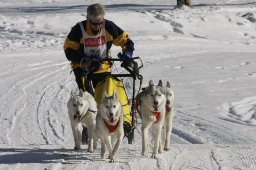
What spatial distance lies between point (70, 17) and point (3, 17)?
7.76 feet

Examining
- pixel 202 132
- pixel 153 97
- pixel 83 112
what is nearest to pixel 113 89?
pixel 83 112

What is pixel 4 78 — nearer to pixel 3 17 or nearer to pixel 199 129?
pixel 199 129

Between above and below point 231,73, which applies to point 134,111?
above

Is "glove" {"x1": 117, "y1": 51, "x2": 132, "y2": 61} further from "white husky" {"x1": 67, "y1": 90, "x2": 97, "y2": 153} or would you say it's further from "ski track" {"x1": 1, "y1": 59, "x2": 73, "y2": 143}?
"ski track" {"x1": 1, "y1": 59, "x2": 73, "y2": 143}

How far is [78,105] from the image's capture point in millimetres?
6008

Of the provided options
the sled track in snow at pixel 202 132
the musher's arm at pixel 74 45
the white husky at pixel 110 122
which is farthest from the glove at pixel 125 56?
the sled track in snow at pixel 202 132

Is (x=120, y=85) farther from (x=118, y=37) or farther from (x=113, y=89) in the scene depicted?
(x=118, y=37)

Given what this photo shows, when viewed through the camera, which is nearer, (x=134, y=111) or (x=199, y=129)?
(x=134, y=111)

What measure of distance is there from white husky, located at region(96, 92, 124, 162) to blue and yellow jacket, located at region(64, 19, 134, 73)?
1159mm

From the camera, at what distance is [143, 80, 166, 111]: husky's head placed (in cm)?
577

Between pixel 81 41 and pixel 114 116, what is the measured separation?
57.8 inches

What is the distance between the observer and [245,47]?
18125mm

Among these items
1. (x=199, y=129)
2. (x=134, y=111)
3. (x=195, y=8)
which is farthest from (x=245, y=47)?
(x=134, y=111)

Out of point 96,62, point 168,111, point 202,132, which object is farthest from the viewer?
point 202,132
